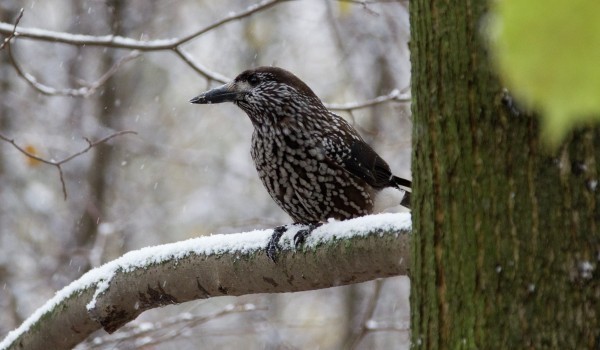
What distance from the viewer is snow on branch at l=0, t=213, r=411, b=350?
3.11 m

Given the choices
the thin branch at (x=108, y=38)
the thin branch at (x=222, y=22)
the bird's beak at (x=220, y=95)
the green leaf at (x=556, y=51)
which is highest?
the thin branch at (x=222, y=22)

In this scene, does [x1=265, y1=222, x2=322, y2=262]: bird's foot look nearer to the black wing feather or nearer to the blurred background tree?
the black wing feather

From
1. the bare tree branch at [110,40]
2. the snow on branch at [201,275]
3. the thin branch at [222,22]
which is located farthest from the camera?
the thin branch at [222,22]

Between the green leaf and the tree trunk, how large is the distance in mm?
745

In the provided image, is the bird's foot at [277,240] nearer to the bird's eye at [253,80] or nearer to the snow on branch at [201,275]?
the snow on branch at [201,275]

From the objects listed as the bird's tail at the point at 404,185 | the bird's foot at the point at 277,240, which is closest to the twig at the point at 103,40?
the bird's tail at the point at 404,185

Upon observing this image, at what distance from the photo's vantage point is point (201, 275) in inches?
136

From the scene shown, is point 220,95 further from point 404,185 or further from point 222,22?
point 404,185

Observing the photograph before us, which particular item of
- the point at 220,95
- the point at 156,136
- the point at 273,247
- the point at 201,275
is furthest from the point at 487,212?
the point at 156,136

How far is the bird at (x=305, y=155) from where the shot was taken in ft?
15.0

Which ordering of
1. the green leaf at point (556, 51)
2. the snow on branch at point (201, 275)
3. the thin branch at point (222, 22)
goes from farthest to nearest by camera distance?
the thin branch at point (222, 22), the snow on branch at point (201, 275), the green leaf at point (556, 51)

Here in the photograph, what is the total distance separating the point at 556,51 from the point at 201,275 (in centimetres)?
275

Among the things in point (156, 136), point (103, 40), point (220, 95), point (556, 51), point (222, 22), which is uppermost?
point (156, 136)

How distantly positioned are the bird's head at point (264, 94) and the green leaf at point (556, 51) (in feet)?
12.8
